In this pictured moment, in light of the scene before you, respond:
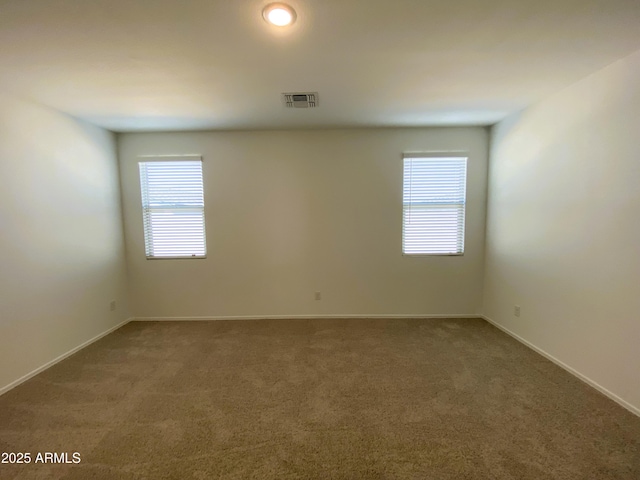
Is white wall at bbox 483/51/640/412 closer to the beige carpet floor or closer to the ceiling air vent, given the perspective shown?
the beige carpet floor

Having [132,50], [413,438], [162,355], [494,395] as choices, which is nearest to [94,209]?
[162,355]

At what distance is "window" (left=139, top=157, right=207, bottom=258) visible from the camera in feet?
11.4

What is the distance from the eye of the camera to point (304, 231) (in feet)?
11.5

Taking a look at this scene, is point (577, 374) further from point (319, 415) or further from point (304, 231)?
point (304, 231)

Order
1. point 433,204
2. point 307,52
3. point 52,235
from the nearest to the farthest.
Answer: point 307,52
point 52,235
point 433,204

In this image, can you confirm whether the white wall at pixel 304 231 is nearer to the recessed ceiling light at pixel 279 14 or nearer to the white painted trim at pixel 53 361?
the white painted trim at pixel 53 361

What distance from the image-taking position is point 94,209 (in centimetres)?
307

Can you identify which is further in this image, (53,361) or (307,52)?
(53,361)

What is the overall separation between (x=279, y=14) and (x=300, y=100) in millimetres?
1093

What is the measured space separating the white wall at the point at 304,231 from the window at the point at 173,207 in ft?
0.36

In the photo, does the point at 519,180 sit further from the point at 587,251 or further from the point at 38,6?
the point at 38,6

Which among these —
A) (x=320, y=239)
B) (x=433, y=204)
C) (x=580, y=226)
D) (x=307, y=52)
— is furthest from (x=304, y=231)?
(x=580, y=226)

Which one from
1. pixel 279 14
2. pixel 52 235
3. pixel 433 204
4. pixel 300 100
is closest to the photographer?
pixel 279 14

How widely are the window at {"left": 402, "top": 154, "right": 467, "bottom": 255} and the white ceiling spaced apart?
0.81 meters
